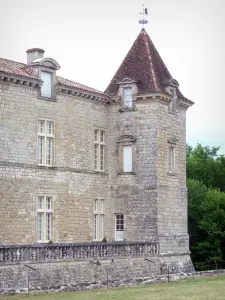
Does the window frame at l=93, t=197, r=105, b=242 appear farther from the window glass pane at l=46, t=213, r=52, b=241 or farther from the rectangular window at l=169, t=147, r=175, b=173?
the rectangular window at l=169, t=147, r=175, b=173

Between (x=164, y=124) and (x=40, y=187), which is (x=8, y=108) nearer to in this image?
(x=40, y=187)

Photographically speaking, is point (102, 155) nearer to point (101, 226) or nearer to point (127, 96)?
point (127, 96)

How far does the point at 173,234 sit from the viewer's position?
4172cm

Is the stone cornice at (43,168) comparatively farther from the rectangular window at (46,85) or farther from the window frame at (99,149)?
the rectangular window at (46,85)

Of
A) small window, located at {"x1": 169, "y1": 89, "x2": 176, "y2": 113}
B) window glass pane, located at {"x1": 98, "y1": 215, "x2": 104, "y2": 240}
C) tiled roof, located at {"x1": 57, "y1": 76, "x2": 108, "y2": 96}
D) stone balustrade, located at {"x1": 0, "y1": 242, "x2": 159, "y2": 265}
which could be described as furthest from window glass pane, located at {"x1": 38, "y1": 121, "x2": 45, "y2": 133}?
small window, located at {"x1": 169, "y1": 89, "x2": 176, "y2": 113}

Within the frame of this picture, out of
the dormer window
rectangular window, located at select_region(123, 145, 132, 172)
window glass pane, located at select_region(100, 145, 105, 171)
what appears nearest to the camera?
the dormer window

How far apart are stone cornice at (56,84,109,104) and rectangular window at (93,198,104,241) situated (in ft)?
16.9

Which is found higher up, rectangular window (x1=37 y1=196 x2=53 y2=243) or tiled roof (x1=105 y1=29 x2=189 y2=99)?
tiled roof (x1=105 y1=29 x2=189 y2=99)

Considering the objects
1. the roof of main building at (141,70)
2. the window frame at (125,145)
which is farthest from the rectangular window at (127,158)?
the roof of main building at (141,70)

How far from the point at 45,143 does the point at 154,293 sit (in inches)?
424

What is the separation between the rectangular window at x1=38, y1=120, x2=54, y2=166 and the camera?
3822cm

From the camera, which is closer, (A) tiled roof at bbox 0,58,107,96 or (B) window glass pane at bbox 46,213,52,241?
(A) tiled roof at bbox 0,58,107,96

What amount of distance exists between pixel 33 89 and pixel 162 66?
8826 mm

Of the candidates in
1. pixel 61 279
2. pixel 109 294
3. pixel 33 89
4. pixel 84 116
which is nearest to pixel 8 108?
pixel 33 89
